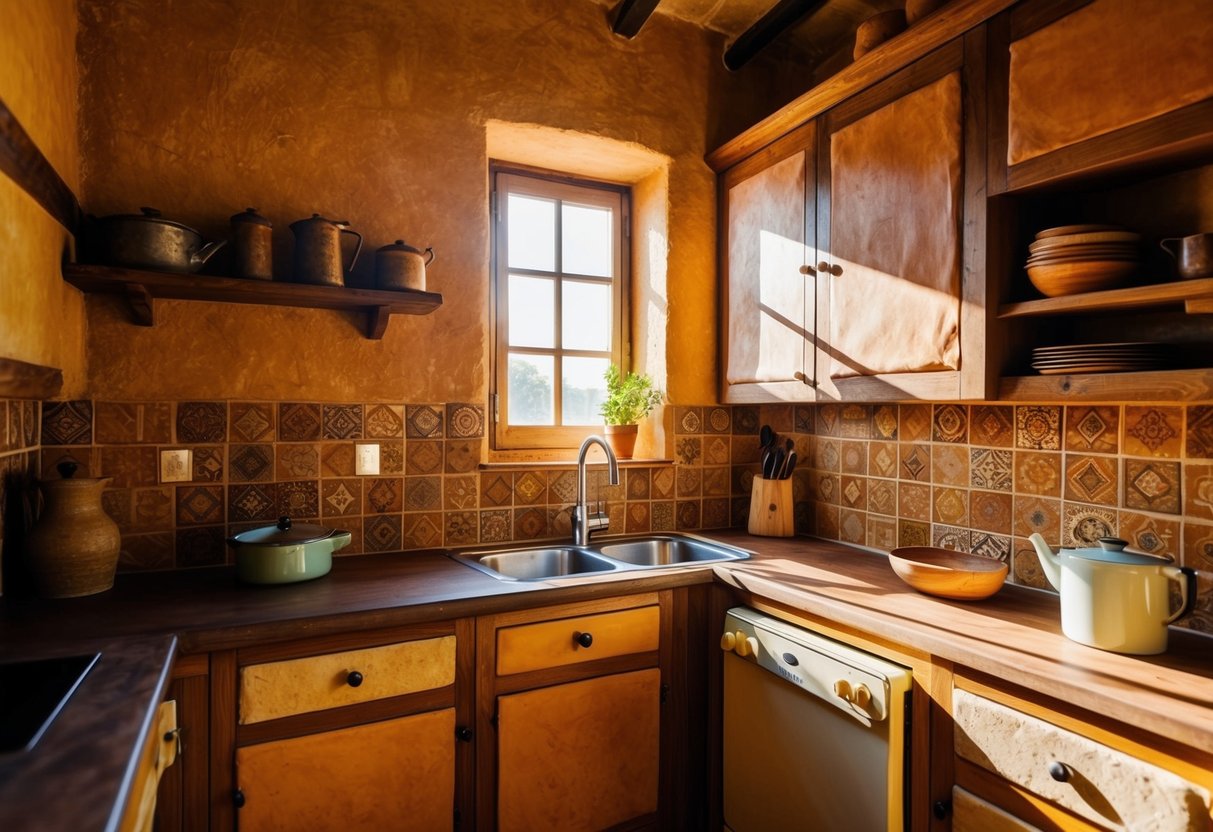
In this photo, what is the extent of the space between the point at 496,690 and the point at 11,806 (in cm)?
104

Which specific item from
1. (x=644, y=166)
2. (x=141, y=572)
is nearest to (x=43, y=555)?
(x=141, y=572)

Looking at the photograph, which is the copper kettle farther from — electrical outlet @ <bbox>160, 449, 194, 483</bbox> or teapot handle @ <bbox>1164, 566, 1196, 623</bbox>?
teapot handle @ <bbox>1164, 566, 1196, 623</bbox>

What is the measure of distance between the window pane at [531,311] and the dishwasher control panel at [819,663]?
1.25 meters

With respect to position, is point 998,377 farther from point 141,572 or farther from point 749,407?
point 141,572

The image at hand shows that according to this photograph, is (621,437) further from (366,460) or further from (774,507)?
(366,460)

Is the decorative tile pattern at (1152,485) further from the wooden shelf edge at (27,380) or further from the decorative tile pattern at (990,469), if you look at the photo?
the wooden shelf edge at (27,380)

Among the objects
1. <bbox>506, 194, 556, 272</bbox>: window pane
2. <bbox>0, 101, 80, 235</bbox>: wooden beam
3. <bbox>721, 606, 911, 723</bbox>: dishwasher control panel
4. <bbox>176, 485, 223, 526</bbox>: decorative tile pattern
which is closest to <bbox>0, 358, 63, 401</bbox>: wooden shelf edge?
<bbox>0, 101, 80, 235</bbox>: wooden beam

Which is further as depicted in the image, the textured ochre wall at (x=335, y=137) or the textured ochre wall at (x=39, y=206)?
the textured ochre wall at (x=335, y=137)

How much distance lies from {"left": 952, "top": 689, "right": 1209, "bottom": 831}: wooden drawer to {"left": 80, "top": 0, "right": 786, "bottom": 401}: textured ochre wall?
4.96ft

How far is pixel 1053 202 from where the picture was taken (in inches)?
66.7

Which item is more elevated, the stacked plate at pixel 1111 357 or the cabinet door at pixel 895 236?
the cabinet door at pixel 895 236

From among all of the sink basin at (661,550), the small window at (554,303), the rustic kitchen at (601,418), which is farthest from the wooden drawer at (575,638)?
the small window at (554,303)

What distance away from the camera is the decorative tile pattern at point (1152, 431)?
154cm

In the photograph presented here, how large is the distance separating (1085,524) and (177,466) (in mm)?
2380
